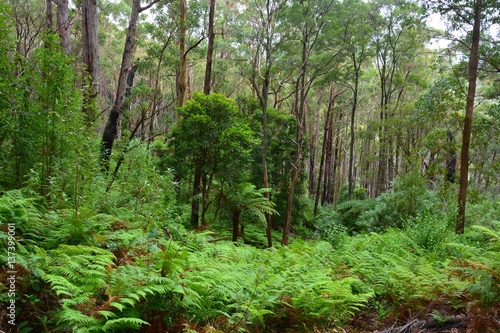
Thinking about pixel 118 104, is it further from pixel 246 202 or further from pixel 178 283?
pixel 178 283

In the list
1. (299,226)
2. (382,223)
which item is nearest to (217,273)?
(382,223)

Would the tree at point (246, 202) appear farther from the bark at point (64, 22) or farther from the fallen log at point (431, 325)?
the fallen log at point (431, 325)

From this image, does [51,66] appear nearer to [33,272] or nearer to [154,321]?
[33,272]

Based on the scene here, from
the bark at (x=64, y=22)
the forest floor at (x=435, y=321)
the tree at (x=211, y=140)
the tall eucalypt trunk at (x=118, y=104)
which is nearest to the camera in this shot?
the forest floor at (x=435, y=321)

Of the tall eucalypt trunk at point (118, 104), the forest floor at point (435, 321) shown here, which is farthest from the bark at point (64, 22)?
the forest floor at point (435, 321)

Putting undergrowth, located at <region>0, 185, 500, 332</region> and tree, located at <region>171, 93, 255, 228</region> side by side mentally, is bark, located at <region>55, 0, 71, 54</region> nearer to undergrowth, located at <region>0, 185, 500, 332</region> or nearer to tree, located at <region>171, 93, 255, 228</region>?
tree, located at <region>171, 93, 255, 228</region>

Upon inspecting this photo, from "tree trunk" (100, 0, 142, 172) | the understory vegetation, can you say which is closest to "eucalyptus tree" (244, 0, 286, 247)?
"tree trunk" (100, 0, 142, 172)

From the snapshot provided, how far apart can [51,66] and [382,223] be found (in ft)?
42.7

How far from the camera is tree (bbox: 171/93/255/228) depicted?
10719 mm

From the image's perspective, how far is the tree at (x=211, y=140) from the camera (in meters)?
10.7

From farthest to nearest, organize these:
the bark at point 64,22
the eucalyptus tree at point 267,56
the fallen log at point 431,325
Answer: the eucalyptus tree at point 267,56
the bark at point 64,22
the fallen log at point 431,325

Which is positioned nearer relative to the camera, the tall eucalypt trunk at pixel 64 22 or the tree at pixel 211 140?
the tall eucalypt trunk at pixel 64 22

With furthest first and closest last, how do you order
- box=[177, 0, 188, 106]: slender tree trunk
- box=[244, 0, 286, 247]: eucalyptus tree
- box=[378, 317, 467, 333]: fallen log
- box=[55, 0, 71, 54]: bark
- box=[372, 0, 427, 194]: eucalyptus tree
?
box=[372, 0, 427, 194]: eucalyptus tree → box=[177, 0, 188, 106]: slender tree trunk → box=[244, 0, 286, 247]: eucalyptus tree → box=[55, 0, 71, 54]: bark → box=[378, 317, 467, 333]: fallen log

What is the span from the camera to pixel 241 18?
2172cm
